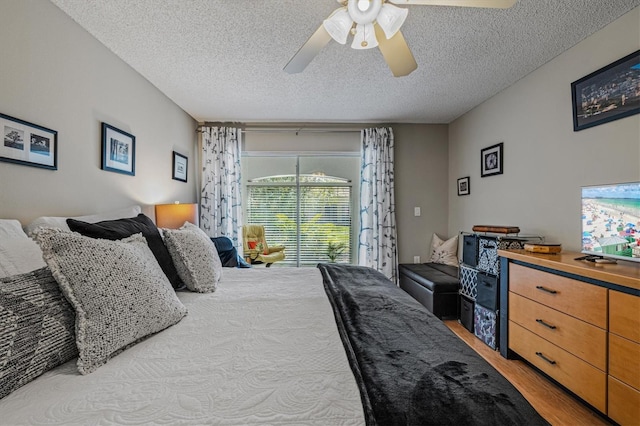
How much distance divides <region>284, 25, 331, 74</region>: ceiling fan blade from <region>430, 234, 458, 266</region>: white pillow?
3216 millimetres

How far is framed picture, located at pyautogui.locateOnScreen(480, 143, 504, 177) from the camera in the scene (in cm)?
327

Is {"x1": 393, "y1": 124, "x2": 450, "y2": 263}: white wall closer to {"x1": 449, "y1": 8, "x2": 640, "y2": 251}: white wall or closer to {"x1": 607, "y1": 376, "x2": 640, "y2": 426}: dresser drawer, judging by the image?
{"x1": 449, "y1": 8, "x2": 640, "y2": 251}: white wall

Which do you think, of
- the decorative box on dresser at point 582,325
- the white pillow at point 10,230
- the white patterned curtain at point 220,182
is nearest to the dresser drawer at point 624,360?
the decorative box on dresser at point 582,325

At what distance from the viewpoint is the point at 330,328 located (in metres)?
1.23

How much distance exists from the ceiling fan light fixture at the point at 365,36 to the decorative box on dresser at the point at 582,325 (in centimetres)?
185

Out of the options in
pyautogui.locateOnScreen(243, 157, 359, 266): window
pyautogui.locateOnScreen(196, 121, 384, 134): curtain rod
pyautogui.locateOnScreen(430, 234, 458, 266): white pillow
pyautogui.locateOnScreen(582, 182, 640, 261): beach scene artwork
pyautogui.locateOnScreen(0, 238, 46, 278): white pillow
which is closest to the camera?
pyautogui.locateOnScreen(0, 238, 46, 278): white pillow

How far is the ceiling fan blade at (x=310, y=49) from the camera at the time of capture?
67.2 inches

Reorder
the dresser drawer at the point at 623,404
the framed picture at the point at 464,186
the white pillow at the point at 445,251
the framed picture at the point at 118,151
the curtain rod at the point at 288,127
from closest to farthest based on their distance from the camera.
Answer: the dresser drawer at the point at 623,404
the framed picture at the point at 118,151
the framed picture at the point at 464,186
the white pillow at the point at 445,251
the curtain rod at the point at 288,127

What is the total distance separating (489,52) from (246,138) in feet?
10.6

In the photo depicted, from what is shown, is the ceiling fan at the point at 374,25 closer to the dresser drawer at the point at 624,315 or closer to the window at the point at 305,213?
the dresser drawer at the point at 624,315

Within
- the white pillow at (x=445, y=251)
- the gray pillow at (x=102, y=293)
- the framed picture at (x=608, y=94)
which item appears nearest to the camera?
the gray pillow at (x=102, y=293)

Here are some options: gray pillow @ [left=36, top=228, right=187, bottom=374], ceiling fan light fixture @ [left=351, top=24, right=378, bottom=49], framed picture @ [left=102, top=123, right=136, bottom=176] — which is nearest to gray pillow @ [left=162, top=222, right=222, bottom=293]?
gray pillow @ [left=36, top=228, right=187, bottom=374]

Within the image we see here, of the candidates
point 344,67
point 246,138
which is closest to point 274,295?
point 344,67

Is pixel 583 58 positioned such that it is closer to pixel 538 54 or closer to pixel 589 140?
pixel 538 54
